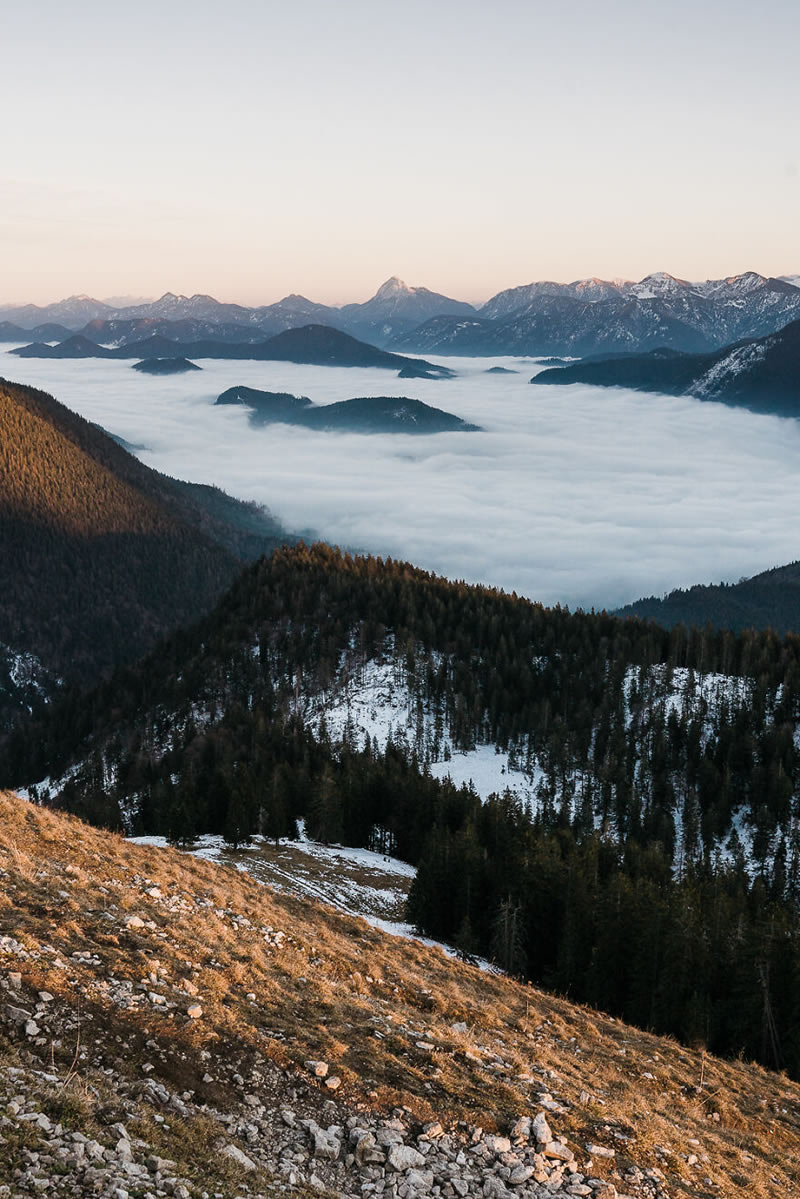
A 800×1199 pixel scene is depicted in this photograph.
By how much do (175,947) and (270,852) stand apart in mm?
48546

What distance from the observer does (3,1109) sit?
14523 millimetres

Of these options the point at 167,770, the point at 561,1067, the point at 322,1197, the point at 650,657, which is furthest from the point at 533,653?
the point at 322,1197

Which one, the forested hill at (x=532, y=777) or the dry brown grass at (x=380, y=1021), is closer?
the dry brown grass at (x=380, y=1021)

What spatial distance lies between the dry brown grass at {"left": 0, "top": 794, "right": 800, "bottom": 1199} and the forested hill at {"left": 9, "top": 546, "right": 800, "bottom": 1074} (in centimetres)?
1386

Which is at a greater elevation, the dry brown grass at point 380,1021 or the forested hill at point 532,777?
the dry brown grass at point 380,1021

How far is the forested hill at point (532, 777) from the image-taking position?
174 feet

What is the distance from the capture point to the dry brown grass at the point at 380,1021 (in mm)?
20078

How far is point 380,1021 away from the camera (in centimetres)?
2436

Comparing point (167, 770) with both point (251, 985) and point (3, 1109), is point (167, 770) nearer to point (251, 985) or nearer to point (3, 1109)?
point (251, 985)

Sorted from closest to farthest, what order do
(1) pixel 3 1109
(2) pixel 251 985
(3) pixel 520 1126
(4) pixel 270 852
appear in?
(1) pixel 3 1109
(3) pixel 520 1126
(2) pixel 251 985
(4) pixel 270 852

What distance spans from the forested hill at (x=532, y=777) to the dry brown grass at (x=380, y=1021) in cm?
1386

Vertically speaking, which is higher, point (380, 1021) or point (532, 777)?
point (380, 1021)

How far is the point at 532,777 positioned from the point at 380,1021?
451 feet

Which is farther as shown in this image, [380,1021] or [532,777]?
[532,777]
